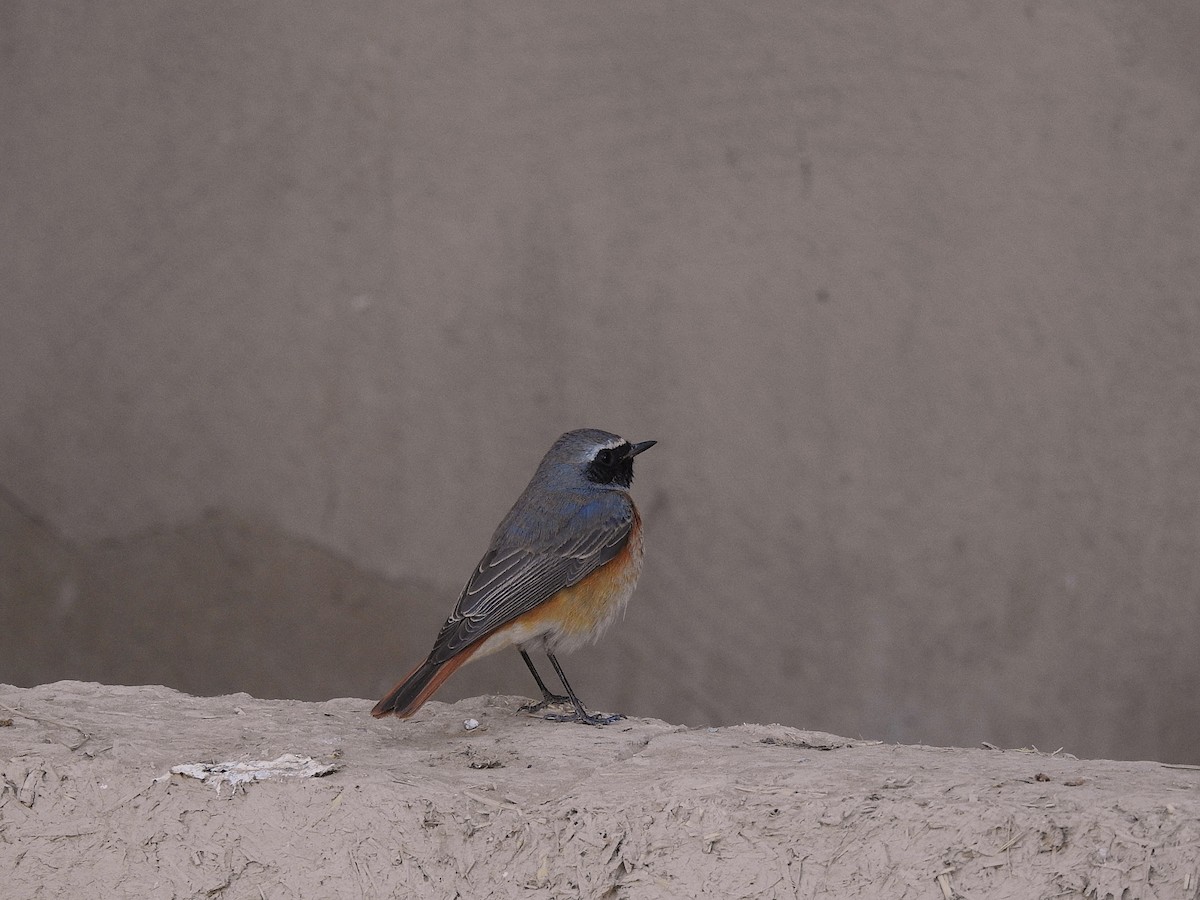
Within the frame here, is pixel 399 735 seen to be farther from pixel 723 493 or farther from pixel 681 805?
pixel 723 493

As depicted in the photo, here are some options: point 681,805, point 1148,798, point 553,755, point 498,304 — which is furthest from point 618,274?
point 1148,798

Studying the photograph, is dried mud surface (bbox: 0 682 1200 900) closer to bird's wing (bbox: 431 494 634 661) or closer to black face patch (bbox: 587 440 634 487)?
bird's wing (bbox: 431 494 634 661)

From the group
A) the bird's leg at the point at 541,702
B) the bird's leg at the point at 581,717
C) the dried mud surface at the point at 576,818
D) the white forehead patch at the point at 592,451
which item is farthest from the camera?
the white forehead patch at the point at 592,451

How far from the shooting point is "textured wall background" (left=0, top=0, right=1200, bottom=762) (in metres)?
4.77

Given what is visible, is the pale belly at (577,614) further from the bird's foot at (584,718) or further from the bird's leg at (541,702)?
the bird's foot at (584,718)

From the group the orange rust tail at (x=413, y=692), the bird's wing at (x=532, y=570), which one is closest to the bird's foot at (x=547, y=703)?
the bird's wing at (x=532, y=570)

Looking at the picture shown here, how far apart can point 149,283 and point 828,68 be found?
2.83 m

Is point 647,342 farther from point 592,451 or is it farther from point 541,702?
point 541,702

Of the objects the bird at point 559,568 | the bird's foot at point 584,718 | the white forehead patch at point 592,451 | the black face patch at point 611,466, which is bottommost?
the bird's foot at point 584,718

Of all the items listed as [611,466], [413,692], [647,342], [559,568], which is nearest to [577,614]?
[559,568]

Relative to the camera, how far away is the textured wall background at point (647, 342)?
4770mm

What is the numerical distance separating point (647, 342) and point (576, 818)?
265cm

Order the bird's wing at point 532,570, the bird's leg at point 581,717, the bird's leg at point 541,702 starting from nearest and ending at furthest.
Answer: the bird's wing at point 532,570, the bird's leg at point 581,717, the bird's leg at point 541,702

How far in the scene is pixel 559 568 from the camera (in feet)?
11.5
